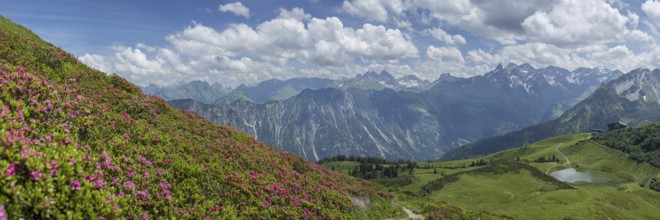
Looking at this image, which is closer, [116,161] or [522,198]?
[116,161]

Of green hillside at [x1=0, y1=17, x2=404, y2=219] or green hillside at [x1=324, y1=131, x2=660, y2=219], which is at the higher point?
green hillside at [x1=0, y1=17, x2=404, y2=219]

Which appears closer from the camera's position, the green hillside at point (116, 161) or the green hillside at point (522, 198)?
the green hillside at point (116, 161)

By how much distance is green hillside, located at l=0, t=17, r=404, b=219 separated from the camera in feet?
28.7

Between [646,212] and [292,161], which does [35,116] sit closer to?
[292,161]

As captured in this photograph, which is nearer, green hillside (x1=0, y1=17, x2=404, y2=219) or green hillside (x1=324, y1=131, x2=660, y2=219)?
green hillside (x1=0, y1=17, x2=404, y2=219)

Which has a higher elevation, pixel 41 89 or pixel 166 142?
pixel 41 89

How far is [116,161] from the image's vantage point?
45.3 ft

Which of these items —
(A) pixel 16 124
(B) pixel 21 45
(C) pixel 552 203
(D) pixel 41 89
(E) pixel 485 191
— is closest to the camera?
(A) pixel 16 124

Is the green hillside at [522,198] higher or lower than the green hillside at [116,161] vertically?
lower

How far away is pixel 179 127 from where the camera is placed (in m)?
26.0

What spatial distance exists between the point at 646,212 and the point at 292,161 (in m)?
126

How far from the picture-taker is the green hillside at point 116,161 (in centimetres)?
874

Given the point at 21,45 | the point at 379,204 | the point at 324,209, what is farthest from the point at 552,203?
the point at 21,45

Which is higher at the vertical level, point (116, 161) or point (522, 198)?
point (116, 161)
